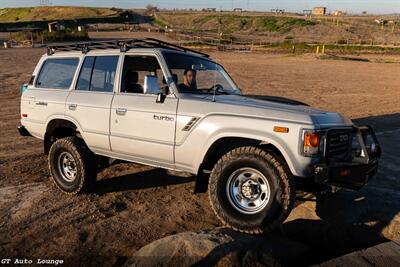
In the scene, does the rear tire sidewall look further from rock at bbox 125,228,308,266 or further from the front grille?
the front grille

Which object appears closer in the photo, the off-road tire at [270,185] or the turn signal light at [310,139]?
the turn signal light at [310,139]

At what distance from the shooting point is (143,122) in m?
5.75

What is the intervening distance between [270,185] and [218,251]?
38.4 inches

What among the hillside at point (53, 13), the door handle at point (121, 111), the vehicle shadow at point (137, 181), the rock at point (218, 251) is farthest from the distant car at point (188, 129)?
the hillside at point (53, 13)

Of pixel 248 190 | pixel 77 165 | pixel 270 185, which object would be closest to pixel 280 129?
pixel 270 185

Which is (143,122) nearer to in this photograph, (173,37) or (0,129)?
(0,129)

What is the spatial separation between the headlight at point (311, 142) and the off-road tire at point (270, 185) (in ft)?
1.03

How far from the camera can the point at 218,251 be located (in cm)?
438

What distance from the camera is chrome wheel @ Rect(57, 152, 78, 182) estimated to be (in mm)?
6598

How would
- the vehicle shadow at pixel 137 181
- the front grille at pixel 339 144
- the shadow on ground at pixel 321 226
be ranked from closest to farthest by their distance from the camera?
the shadow on ground at pixel 321 226, the front grille at pixel 339 144, the vehicle shadow at pixel 137 181

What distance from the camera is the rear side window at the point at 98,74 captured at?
6.23 metres

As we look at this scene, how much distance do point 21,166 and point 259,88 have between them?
544 inches

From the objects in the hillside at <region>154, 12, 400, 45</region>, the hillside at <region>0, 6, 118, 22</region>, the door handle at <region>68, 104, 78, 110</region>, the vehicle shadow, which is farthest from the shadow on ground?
the hillside at <region>0, 6, 118, 22</region>

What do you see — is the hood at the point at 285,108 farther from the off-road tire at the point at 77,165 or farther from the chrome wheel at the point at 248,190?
the off-road tire at the point at 77,165
